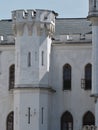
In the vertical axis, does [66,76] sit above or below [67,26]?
below

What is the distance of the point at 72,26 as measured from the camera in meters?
74.1

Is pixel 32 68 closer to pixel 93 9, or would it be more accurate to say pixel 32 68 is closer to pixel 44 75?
pixel 44 75

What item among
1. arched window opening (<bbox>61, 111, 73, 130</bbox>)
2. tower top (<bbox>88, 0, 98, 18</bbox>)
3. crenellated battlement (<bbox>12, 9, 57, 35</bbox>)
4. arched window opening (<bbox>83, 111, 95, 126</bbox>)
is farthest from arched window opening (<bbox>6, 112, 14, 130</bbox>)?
tower top (<bbox>88, 0, 98, 18</bbox>)

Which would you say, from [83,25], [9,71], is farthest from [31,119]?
[83,25]

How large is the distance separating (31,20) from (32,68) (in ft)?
13.1

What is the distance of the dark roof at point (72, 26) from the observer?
7312cm

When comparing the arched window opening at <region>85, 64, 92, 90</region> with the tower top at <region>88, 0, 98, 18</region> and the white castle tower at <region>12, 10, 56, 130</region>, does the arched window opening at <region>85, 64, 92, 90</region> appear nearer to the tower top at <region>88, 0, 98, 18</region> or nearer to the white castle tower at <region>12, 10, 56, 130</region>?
the white castle tower at <region>12, 10, 56, 130</region>

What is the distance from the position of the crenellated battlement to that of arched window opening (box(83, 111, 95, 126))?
25.2ft

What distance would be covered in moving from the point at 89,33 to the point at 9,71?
7.60m

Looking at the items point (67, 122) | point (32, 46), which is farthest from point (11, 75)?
point (67, 122)

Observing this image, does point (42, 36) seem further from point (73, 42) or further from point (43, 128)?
point (43, 128)

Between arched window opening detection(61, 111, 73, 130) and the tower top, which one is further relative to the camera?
arched window opening detection(61, 111, 73, 130)

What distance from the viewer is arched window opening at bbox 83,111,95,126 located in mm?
70000

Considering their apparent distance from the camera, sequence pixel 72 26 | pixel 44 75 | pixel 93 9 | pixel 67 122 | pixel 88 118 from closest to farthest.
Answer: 1. pixel 93 9
2. pixel 44 75
3. pixel 88 118
4. pixel 67 122
5. pixel 72 26
